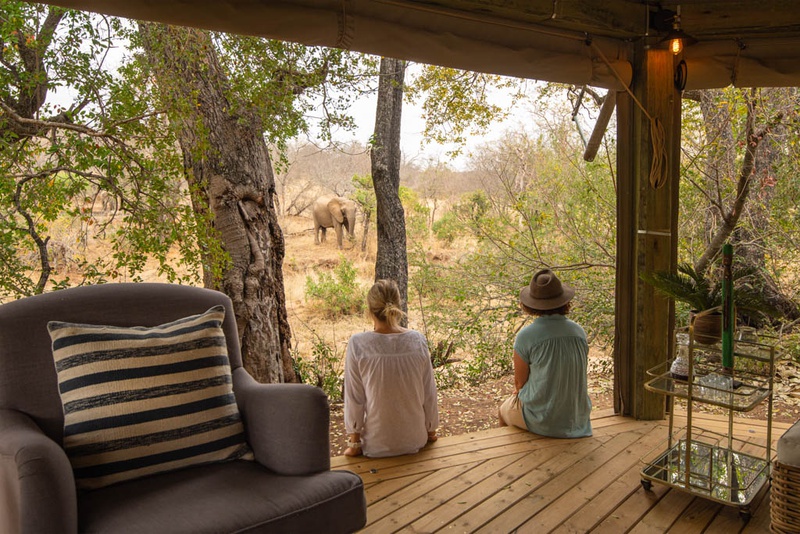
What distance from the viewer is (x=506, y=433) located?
10.2 ft

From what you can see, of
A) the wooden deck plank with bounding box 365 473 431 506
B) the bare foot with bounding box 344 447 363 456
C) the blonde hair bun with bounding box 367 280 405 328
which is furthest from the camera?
the bare foot with bounding box 344 447 363 456

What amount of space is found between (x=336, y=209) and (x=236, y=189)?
20.8ft

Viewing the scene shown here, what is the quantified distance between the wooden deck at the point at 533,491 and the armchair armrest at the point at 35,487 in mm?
1106

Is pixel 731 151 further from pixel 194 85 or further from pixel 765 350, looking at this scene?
pixel 194 85

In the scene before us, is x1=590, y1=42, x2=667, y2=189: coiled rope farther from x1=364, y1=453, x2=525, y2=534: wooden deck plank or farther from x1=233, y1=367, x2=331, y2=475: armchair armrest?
x1=233, y1=367, x2=331, y2=475: armchair armrest

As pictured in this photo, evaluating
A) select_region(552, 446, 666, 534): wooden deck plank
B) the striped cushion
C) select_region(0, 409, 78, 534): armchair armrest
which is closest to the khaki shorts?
select_region(552, 446, 666, 534): wooden deck plank

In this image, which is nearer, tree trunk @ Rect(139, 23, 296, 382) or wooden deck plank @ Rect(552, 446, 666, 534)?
wooden deck plank @ Rect(552, 446, 666, 534)

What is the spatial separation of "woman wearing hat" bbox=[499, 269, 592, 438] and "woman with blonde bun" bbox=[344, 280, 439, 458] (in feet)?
1.67

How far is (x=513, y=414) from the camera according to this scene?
313 centimetres

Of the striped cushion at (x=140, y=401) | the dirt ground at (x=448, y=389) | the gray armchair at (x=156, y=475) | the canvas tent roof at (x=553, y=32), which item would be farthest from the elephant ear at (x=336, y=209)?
the striped cushion at (x=140, y=401)

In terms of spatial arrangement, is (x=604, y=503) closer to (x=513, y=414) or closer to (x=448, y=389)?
(x=513, y=414)

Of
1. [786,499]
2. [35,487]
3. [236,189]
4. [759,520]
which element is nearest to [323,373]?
[236,189]

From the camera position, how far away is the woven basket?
216cm

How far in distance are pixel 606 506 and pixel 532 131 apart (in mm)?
5719
